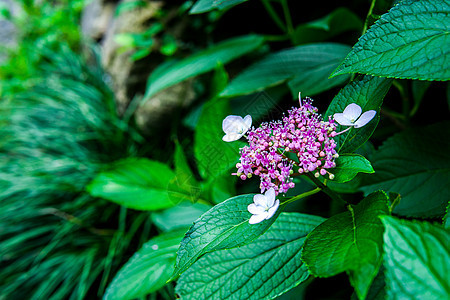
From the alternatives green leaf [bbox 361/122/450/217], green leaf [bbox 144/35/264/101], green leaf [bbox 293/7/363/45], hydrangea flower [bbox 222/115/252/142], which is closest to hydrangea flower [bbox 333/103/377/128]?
hydrangea flower [bbox 222/115/252/142]

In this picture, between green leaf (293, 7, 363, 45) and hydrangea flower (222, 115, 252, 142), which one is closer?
hydrangea flower (222, 115, 252, 142)

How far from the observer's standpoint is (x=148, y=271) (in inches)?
28.2

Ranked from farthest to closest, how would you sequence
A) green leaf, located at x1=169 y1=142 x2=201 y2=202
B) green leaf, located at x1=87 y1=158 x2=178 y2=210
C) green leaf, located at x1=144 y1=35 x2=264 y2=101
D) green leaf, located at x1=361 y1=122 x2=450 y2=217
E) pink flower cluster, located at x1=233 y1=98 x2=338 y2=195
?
green leaf, located at x1=144 y1=35 x2=264 y2=101, green leaf, located at x1=87 y1=158 x2=178 y2=210, green leaf, located at x1=169 y1=142 x2=201 y2=202, green leaf, located at x1=361 y1=122 x2=450 y2=217, pink flower cluster, located at x1=233 y1=98 x2=338 y2=195

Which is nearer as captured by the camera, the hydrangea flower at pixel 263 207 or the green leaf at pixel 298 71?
the hydrangea flower at pixel 263 207

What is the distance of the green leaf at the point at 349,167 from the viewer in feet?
1.32

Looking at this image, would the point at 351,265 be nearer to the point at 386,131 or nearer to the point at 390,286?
the point at 390,286

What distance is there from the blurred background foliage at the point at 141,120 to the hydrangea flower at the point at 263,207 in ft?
0.45

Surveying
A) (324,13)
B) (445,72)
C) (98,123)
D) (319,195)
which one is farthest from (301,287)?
(98,123)

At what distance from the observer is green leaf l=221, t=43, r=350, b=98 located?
0.79 meters

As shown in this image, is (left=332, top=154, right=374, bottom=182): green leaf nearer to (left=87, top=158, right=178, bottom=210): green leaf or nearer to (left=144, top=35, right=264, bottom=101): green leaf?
(left=87, top=158, right=178, bottom=210): green leaf

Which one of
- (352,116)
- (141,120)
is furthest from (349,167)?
(141,120)

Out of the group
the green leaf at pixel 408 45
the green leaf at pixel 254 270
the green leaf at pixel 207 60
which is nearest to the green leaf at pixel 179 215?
the green leaf at pixel 254 270

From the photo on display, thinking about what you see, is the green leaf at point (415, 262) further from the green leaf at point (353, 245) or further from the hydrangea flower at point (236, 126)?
the hydrangea flower at point (236, 126)

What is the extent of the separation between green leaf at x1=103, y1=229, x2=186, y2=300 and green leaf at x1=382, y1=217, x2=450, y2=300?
469 millimetres
